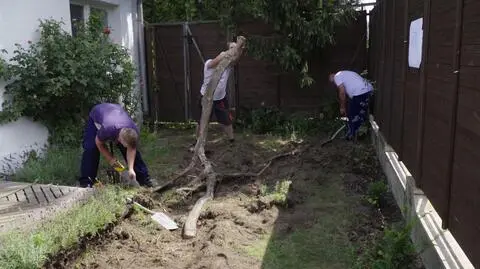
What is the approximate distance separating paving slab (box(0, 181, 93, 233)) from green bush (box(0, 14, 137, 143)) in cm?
171

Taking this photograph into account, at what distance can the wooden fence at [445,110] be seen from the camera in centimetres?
256

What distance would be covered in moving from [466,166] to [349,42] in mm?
7018

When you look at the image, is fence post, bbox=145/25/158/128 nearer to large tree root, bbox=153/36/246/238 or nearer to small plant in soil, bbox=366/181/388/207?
large tree root, bbox=153/36/246/238

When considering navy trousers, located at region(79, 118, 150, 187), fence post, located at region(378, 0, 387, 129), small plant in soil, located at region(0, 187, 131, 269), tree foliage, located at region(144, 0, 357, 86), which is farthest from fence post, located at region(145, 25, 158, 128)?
small plant in soil, located at region(0, 187, 131, 269)

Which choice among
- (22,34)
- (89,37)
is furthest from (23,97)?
(89,37)

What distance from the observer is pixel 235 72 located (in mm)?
10008

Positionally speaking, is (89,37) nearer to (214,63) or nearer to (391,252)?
(214,63)

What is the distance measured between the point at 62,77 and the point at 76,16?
211 cm

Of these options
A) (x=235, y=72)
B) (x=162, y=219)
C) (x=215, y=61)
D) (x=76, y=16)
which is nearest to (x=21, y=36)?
(x=76, y=16)

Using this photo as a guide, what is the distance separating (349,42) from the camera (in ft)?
30.6

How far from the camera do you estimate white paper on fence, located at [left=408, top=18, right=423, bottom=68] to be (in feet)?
13.3

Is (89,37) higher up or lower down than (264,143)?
higher up

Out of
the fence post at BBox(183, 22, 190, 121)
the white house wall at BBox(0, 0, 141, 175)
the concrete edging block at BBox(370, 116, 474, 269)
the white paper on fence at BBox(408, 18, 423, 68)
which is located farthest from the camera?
the fence post at BBox(183, 22, 190, 121)

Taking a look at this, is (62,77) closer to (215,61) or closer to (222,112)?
(215,61)
